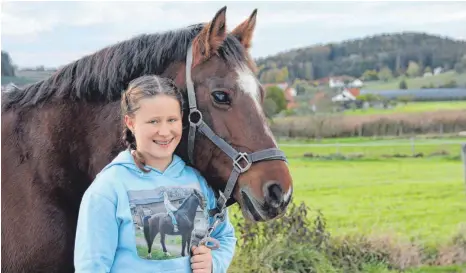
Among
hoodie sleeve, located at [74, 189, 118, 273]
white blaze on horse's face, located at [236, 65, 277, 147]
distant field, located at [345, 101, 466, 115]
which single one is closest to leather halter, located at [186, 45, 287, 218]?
white blaze on horse's face, located at [236, 65, 277, 147]

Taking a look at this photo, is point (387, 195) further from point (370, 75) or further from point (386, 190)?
point (370, 75)

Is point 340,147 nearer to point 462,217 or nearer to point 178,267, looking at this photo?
point 462,217

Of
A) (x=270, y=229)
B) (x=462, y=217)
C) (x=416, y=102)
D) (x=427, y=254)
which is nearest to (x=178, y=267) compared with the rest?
(x=270, y=229)

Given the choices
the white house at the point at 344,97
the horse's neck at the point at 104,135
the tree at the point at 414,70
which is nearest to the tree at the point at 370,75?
the white house at the point at 344,97

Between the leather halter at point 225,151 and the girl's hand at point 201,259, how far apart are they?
0.21m

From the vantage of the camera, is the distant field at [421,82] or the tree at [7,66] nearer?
the tree at [7,66]

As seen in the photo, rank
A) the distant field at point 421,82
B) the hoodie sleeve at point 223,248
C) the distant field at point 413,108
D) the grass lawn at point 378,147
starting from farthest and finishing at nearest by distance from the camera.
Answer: the distant field at point 421,82 < the grass lawn at point 378,147 < the distant field at point 413,108 < the hoodie sleeve at point 223,248

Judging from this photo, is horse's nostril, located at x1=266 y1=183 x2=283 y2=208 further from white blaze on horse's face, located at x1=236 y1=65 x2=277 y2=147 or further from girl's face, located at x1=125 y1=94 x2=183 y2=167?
girl's face, located at x1=125 y1=94 x2=183 y2=167

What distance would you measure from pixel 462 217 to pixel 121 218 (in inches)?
242

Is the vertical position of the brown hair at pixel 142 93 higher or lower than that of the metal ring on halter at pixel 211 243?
higher

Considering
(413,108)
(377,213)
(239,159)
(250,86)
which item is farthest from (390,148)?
(239,159)

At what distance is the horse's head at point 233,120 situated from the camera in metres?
2.11

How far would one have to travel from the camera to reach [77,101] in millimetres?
2572

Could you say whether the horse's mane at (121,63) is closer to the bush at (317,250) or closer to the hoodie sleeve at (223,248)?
the hoodie sleeve at (223,248)
